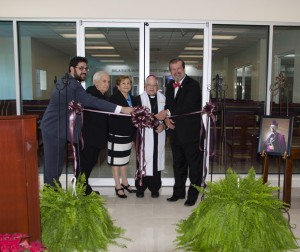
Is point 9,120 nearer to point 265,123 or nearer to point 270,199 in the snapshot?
point 270,199

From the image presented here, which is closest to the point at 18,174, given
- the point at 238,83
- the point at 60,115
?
the point at 60,115

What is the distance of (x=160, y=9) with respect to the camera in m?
4.64

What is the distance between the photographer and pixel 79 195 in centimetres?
275

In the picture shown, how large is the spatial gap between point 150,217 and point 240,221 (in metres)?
1.43

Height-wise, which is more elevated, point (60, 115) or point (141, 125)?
point (60, 115)

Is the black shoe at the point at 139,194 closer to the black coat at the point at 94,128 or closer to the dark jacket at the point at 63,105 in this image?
the black coat at the point at 94,128

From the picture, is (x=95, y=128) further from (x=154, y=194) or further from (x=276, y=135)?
(x=276, y=135)

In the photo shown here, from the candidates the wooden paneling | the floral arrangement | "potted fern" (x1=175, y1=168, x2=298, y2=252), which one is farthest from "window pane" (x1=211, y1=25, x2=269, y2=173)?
the floral arrangement

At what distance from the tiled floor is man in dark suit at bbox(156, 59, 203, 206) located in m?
0.33

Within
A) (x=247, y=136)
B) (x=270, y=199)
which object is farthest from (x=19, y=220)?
(x=247, y=136)

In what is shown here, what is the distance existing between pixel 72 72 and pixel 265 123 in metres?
2.13

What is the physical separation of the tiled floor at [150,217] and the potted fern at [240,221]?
489 mm

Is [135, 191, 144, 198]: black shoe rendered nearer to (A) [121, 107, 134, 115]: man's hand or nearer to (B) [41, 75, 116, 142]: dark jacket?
(A) [121, 107, 134, 115]: man's hand

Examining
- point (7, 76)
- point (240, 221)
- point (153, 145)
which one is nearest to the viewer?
point (240, 221)
